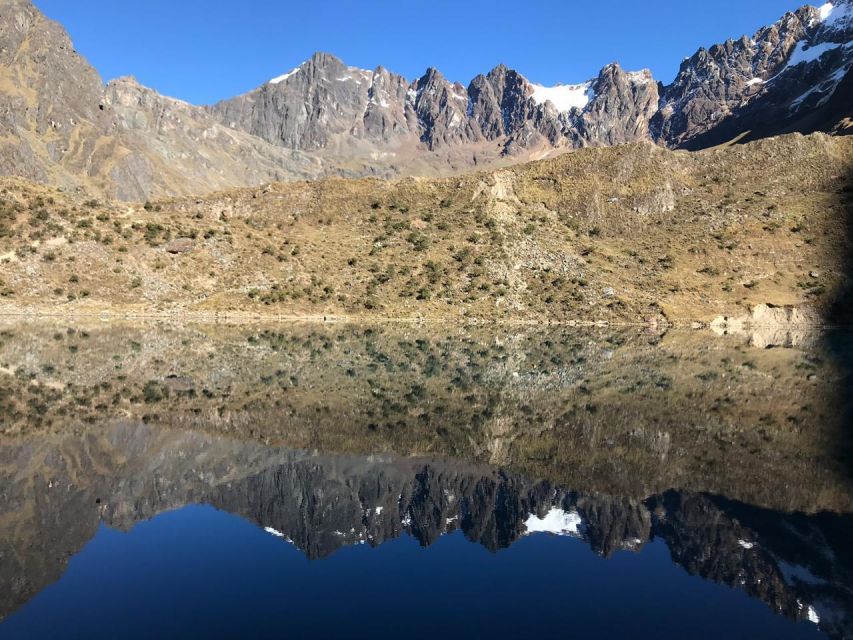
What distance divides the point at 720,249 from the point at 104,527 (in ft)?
297

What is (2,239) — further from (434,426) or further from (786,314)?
(786,314)

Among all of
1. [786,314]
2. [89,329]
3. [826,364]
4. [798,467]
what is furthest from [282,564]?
[786,314]

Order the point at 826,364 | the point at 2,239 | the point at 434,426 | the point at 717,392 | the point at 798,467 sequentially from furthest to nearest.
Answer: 1. the point at 2,239
2. the point at 826,364
3. the point at 717,392
4. the point at 434,426
5. the point at 798,467

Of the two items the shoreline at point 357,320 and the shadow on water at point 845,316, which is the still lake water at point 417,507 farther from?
the shoreline at point 357,320

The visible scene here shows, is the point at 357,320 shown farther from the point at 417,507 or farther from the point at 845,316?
the point at 845,316

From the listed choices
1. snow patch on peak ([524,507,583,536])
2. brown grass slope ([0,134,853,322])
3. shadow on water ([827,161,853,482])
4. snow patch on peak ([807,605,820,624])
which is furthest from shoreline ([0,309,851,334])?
snow patch on peak ([807,605,820,624])

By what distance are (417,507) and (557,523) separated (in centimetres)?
305

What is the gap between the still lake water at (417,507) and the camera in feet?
31.3

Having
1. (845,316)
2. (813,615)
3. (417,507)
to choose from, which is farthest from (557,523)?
(845,316)

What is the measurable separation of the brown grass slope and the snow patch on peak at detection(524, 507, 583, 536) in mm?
60179

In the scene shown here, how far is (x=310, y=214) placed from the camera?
93625mm

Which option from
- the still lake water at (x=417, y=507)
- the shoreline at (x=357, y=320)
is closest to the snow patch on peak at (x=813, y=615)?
the still lake water at (x=417, y=507)

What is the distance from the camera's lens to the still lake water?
9.54m

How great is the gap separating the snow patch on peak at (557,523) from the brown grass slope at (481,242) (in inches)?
2369
